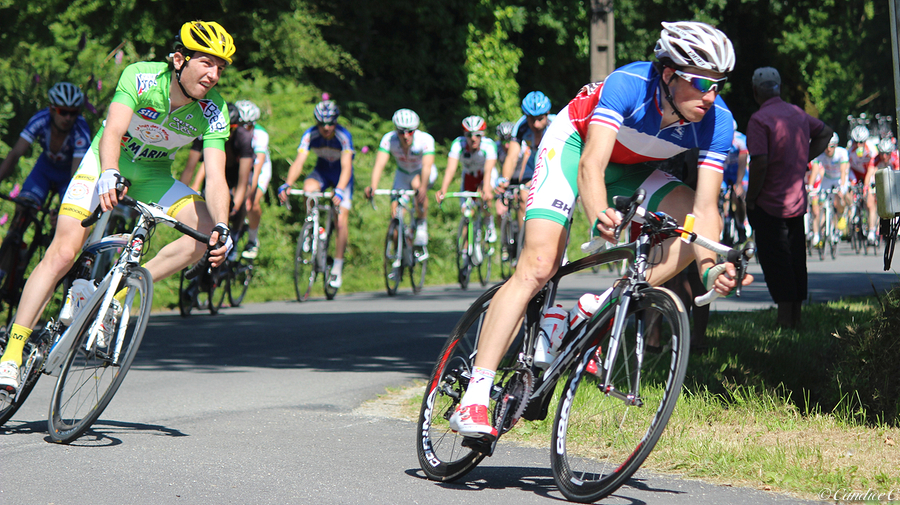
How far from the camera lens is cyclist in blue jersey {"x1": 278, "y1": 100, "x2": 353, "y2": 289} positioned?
1263 cm

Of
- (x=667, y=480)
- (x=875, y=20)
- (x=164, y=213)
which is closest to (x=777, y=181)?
(x=667, y=480)

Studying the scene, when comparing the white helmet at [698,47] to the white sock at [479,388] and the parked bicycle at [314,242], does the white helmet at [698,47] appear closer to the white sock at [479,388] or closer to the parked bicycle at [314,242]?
the white sock at [479,388]

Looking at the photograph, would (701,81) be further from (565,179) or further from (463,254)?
(463,254)

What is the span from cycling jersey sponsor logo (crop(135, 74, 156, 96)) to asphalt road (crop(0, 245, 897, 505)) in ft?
5.83

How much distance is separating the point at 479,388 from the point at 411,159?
10061mm

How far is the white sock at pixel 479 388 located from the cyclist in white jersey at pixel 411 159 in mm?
9214

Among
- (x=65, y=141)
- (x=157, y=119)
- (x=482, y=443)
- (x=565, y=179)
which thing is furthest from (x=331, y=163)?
(x=482, y=443)

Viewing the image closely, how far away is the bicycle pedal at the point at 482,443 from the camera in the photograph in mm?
4094

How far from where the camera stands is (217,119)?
18.4ft

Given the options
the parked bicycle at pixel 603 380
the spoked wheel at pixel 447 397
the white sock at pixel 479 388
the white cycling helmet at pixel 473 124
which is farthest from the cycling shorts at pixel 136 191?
the white cycling helmet at pixel 473 124

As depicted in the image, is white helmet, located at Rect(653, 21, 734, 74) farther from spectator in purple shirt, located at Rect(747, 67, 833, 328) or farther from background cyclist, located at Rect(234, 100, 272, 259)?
background cyclist, located at Rect(234, 100, 272, 259)

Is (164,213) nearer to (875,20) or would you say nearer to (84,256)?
(84,256)

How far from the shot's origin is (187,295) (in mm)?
11312

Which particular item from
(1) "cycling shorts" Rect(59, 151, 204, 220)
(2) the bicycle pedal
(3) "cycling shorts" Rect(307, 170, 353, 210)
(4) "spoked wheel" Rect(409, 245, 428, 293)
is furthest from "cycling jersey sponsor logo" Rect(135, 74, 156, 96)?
(4) "spoked wheel" Rect(409, 245, 428, 293)
